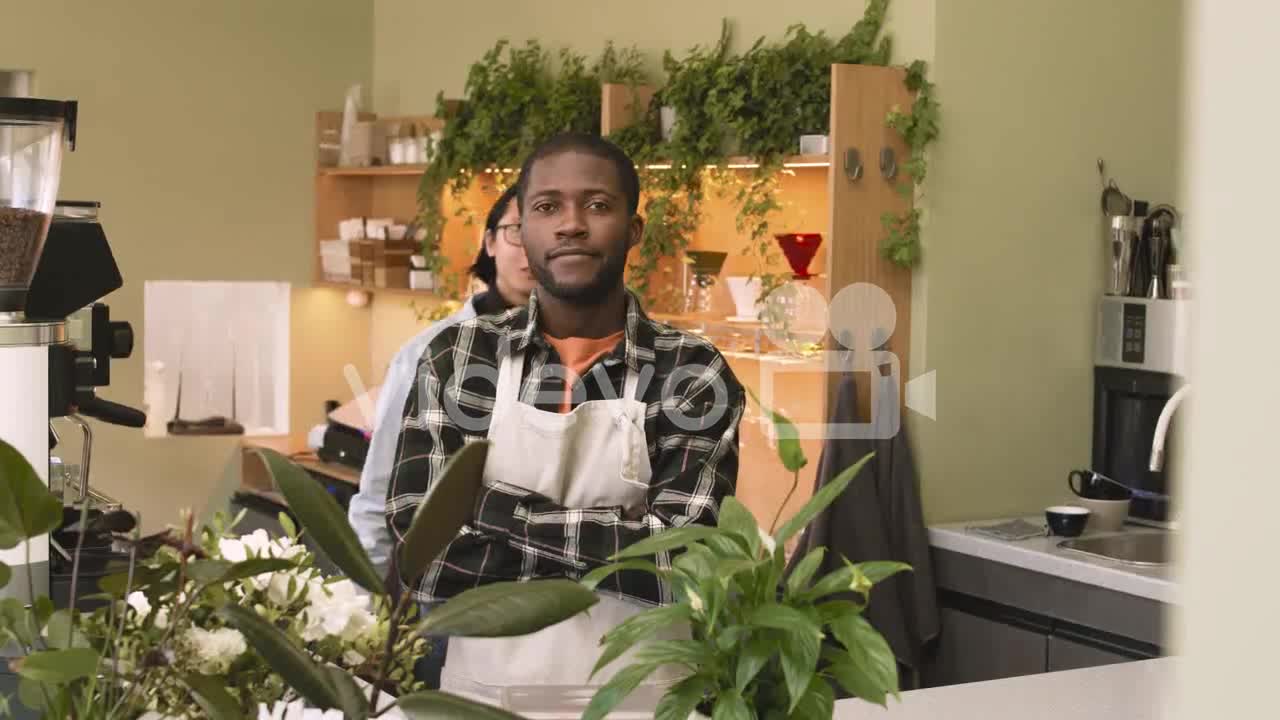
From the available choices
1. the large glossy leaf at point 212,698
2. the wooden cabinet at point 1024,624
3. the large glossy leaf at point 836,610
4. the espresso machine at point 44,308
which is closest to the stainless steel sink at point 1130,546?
the wooden cabinet at point 1024,624

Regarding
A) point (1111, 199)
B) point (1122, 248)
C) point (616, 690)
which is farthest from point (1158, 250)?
point (616, 690)

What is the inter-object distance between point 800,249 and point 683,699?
245 cm

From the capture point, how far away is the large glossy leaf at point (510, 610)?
0.80m

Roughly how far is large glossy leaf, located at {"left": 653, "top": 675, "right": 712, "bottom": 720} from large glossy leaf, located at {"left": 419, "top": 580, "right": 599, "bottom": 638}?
0.45 metres

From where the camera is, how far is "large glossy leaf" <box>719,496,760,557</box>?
1.24 meters

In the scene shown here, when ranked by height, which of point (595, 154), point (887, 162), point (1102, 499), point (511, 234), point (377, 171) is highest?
point (377, 171)

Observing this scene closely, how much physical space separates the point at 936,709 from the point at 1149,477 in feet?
6.35

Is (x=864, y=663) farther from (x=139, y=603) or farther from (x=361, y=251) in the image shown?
(x=361, y=251)

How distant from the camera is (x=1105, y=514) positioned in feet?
11.5

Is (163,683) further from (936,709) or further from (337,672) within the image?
(936,709)

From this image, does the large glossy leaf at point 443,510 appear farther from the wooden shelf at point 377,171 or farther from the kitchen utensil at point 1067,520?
the wooden shelf at point 377,171

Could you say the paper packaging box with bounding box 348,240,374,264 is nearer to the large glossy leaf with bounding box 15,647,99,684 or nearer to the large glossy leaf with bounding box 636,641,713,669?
the large glossy leaf with bounding box 636,641,713,669

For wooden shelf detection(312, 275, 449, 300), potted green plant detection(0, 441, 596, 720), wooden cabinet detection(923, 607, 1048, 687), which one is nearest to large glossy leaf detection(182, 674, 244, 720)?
potted green plant detection(0, 441, 596, 720)

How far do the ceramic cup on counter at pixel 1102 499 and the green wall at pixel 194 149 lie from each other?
10.6ft
